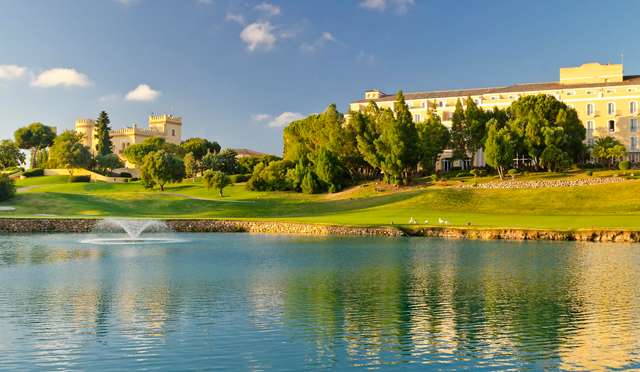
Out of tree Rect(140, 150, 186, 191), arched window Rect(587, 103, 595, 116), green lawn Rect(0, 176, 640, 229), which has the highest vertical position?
arched window Rect(587, 103, 595, 116)

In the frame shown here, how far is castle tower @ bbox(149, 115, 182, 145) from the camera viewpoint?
166 metres

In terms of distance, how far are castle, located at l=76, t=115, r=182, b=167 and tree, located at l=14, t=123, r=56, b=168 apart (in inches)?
436

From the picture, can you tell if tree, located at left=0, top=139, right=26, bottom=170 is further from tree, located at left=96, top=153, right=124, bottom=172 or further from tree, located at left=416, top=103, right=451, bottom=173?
tree, located at left=416, top=103, right=451, bottom=173

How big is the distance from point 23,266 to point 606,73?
110782 mm

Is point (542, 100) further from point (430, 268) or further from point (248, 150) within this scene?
point (248, 150)

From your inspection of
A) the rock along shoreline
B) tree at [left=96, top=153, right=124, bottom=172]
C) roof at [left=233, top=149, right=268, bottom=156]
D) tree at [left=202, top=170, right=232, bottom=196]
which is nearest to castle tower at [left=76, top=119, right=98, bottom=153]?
tree at [left=96, top=153, right=124, bottom=172]

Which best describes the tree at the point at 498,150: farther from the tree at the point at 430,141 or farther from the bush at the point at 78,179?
the bush at the point at 78,179

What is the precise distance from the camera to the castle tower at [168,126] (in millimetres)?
166250

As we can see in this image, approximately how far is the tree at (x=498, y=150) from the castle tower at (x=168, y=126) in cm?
11775

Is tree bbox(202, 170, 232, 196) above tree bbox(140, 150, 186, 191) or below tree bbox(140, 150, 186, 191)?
below

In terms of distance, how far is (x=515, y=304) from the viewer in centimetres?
1585

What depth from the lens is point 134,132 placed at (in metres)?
155

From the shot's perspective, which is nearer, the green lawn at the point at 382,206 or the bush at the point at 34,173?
the green lawn at the point at 382,206

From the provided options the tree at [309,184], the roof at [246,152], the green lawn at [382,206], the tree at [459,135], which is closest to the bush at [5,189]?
the green lawn at [382,206]
